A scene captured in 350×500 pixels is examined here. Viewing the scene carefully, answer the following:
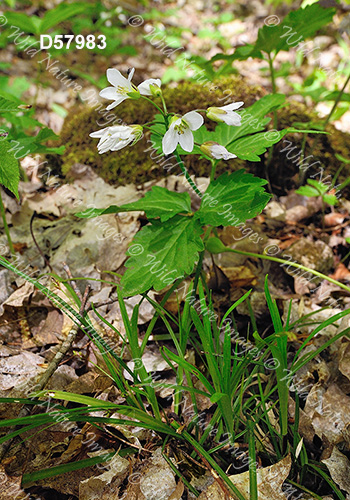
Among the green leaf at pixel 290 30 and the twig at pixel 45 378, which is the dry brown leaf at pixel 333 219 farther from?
the twig at pixel 45 378

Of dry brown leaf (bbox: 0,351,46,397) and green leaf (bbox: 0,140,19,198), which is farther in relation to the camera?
dry brown leaf (bbox: 0,351,46,397)

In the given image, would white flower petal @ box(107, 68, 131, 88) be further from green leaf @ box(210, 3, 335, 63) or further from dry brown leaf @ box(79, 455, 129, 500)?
dry brown leaf @ box(79, 455, 129, 500)

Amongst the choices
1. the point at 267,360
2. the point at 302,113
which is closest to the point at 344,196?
the point at 302,113

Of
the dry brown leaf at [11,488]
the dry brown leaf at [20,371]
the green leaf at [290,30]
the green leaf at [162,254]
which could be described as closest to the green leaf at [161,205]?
the green leaf at [162,254]

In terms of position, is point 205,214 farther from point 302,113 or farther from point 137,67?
point 137,67

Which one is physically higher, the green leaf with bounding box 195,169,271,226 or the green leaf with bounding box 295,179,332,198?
the green leaf with bounding box 195,169,271,226

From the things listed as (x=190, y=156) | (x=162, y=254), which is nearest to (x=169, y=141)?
(x=162, y=254)

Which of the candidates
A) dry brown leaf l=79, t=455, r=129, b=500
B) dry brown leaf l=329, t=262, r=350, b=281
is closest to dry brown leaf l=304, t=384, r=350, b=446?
dry brown leaf l=79, t=455, r=129, b=500
